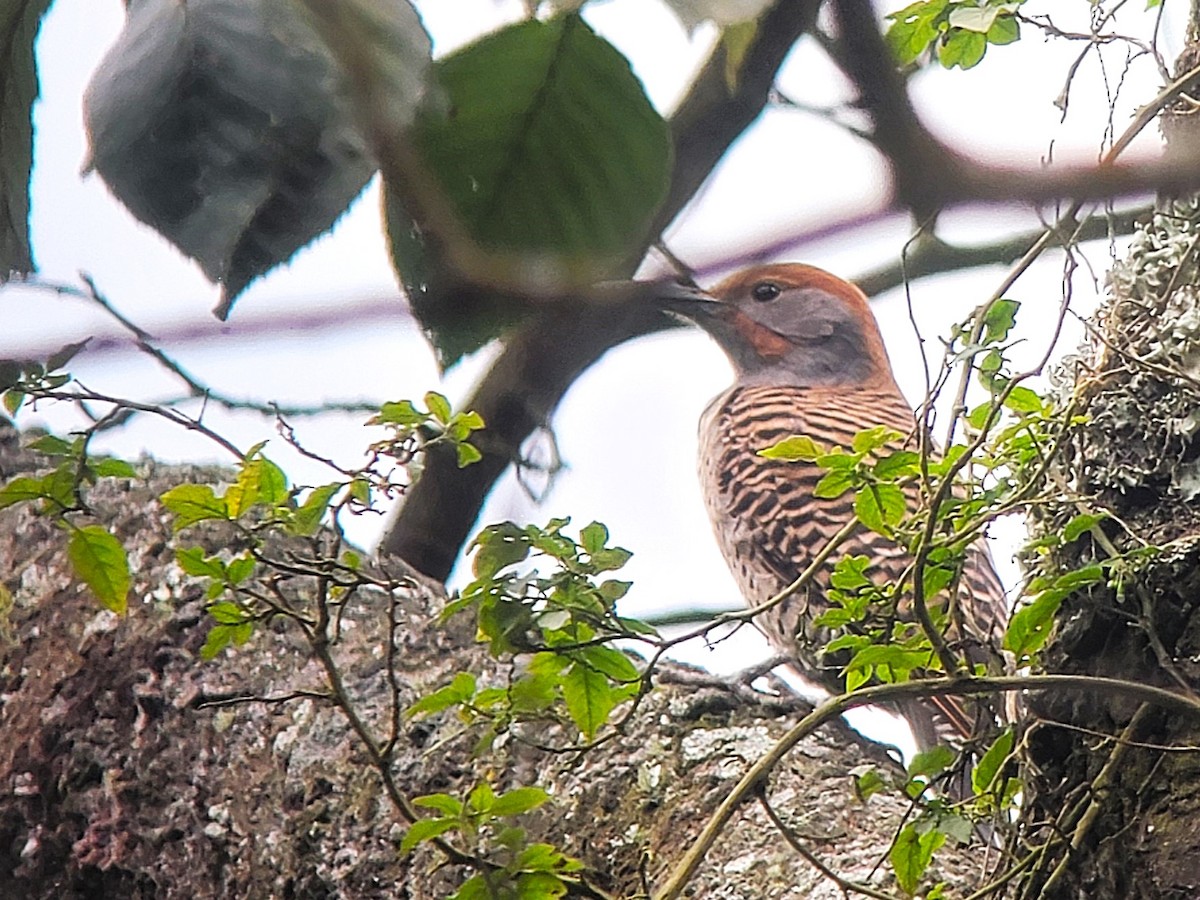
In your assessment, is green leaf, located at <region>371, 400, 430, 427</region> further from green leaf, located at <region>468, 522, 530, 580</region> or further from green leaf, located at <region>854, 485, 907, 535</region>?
green leaf, located at <region>854, 485, 907, 535</region>

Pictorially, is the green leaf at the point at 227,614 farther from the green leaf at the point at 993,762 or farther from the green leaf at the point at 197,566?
the green leaf at the point at 993,762

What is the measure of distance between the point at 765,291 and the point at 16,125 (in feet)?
9.19

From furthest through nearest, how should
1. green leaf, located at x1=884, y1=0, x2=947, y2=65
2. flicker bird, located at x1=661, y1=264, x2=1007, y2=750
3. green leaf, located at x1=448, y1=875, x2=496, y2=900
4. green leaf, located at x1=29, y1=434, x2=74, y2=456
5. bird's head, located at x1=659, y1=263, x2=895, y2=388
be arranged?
bird's head, located at x1=659, y1=263, x2=895, y2=388 → flicker bird, located at x1=661, y1=264, x2=1007, y2=750 → green leaf, located at x1=884, y1=0, x2=947, y2=65 → green leaf, located at x1=29, y1=434, x2=74, y2=456 → green leaf, located at x1=448, y1=875, x2=496, y2=900

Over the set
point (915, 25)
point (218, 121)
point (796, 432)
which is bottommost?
point (218, 121)

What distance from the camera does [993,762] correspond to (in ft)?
3.38

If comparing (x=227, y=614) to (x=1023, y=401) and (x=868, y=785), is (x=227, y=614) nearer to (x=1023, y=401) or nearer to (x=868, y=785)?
(x=868, y=785)

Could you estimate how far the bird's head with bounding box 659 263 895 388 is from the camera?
2.98 m

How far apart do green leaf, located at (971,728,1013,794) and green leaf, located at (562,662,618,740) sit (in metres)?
0.28

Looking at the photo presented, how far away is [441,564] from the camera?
1976mm

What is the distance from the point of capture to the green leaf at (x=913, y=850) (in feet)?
3.22

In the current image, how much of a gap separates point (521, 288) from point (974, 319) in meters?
0.89

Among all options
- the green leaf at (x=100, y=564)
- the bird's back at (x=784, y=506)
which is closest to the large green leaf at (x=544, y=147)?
the green leaf at (x=100, y=564)

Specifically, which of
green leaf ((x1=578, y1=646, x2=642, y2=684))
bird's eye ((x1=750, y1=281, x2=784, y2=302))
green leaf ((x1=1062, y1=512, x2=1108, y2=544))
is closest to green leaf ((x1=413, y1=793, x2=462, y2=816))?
green leaf ((x1=578, y1=646, x2=642, y2=684))

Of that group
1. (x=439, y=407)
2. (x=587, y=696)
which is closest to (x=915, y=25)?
(x=439, y=407)
